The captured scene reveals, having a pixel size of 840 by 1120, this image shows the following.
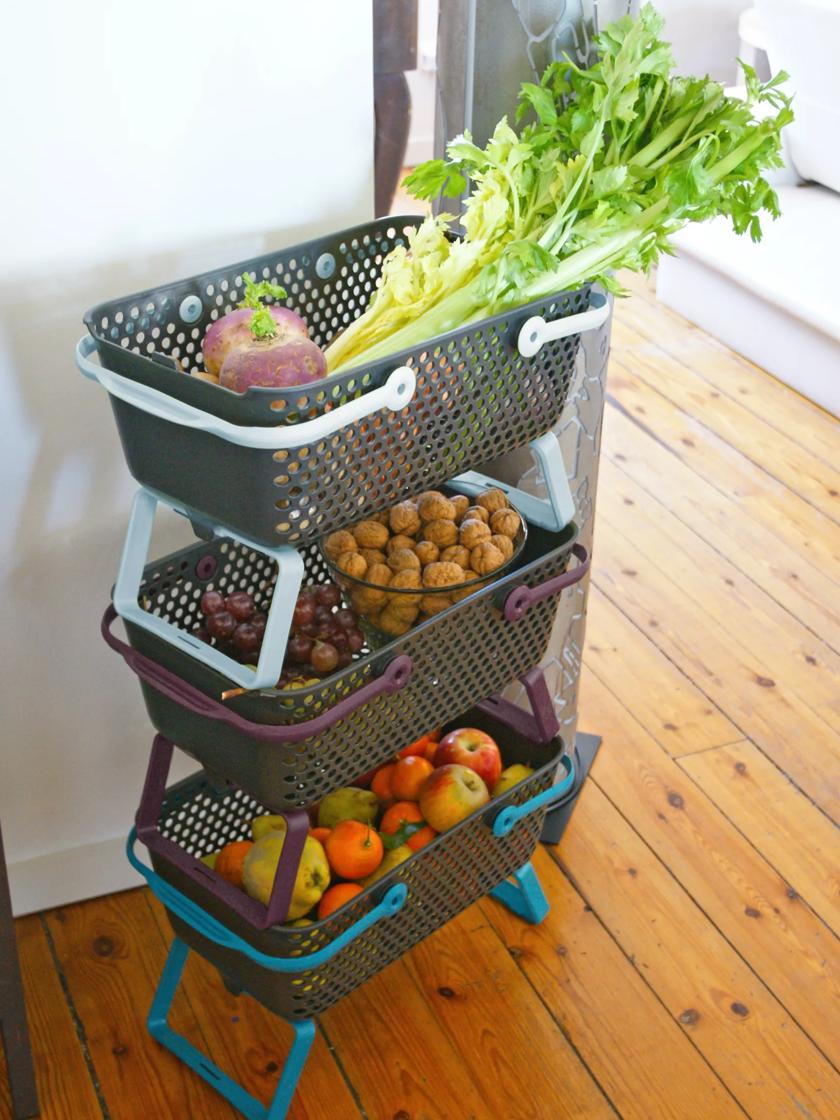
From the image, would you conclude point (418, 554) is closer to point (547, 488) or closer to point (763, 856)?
point (547, 488)

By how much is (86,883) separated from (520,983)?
2.09 ft

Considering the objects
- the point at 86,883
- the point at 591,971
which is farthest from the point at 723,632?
the point at 86,883

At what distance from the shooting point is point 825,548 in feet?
8.75

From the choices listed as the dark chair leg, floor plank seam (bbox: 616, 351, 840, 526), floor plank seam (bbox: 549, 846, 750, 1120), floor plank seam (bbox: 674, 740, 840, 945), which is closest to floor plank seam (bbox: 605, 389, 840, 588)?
floor plank seam (bbox: 616, 351, 840, 526)

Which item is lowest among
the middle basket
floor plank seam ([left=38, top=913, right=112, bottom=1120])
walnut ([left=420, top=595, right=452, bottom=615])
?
floor plank seam ([left=38, top=913, right=112, bottom=1120])

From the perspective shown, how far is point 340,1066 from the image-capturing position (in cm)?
160

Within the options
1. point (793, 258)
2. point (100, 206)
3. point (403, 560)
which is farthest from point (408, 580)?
point (793, 258)

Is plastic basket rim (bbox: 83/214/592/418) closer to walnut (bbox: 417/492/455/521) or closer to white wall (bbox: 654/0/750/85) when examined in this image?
walnut (bbox: 417/492/455/521)

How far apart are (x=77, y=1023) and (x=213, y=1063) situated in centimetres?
21

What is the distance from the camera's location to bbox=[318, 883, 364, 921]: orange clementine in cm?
147

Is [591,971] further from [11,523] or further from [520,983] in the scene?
[11,523]

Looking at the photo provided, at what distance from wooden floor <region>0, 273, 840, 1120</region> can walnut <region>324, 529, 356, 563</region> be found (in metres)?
0.64

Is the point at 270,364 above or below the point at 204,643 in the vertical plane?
above

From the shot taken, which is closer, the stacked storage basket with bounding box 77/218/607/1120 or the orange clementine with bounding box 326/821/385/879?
the stacked storage basket with bounding box 77/218/607/1120
